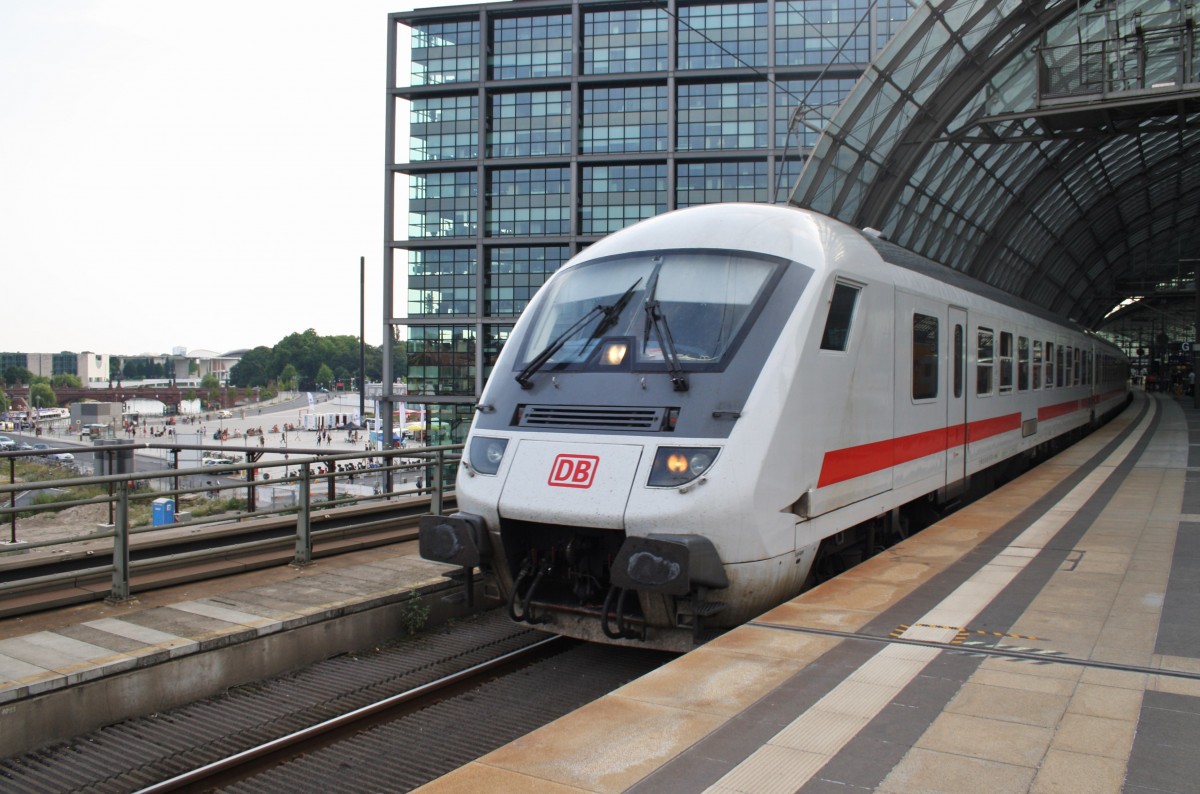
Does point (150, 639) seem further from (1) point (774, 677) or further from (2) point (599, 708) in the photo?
(1) point (774, 677)

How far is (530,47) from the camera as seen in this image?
4784 centimetres

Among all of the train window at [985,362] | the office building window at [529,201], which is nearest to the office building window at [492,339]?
the office building window at [529,201]

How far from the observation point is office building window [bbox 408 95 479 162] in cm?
4866

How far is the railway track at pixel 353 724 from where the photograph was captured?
498 centimetres

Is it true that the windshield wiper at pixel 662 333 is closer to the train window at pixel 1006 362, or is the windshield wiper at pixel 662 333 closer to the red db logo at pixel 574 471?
the red db logo at pixel 574 471

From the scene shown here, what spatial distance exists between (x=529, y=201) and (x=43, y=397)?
180ft

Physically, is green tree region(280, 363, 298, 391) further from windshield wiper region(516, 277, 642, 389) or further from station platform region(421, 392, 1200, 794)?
station platform region(421, 392, 1200, 794)

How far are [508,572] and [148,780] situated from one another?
8.06 ft

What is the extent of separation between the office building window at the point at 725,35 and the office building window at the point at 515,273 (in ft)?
37.8

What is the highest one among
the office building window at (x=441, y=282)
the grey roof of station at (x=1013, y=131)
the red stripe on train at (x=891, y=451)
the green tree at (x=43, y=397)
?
the grey roof of station at (x=1013, y=131)

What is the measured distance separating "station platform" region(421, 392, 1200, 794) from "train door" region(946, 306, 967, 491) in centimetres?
257

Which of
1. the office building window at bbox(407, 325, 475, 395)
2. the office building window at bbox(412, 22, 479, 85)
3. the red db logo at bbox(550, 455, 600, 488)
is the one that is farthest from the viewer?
the office building window at bbox(412, 22, 479, 85)

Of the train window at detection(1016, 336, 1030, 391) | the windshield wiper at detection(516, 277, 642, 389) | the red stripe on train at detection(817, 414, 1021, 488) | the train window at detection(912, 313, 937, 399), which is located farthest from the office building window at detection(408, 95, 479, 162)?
the windshield wiper at detection(516, 277, 642, 389)

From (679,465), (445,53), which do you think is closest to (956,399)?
(679,465)
